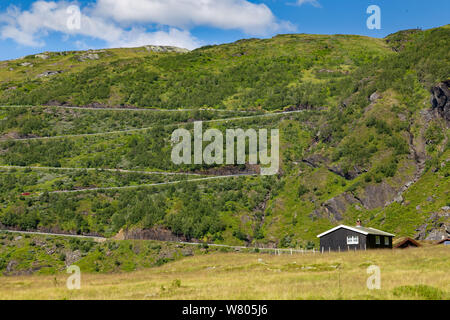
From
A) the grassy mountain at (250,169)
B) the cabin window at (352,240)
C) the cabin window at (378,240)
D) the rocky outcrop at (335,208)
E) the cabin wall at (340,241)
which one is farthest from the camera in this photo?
the grassy mountain at (250,169)

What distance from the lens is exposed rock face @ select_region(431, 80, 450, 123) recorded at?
331ft

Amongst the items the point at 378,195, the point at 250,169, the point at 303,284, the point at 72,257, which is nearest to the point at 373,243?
the point at 378,195

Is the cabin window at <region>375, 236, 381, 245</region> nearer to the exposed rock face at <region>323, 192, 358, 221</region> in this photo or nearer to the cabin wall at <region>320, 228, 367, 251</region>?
the cabin wall at <region>320, 228, 367, 251</region>

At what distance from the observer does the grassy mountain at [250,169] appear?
90438mm

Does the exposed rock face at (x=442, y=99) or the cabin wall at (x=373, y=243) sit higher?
the exposed rock face at (x=442, y=99)

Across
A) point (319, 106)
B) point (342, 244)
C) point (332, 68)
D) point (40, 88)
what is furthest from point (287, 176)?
point (40, 88)

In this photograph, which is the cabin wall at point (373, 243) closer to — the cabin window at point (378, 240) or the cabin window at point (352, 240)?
the cabin window at point (378, 240)

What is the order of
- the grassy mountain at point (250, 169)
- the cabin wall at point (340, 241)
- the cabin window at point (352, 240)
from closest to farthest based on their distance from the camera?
the cabin wall at point (340, 241) < the cabin window at point (352, 240) < the grassy mountain at point (250, 169)

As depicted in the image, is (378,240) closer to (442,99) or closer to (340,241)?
(340,241)

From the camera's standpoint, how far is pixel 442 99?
10200 centimetres

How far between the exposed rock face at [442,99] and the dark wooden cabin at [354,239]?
48.7 meters

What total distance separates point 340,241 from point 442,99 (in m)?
55.8

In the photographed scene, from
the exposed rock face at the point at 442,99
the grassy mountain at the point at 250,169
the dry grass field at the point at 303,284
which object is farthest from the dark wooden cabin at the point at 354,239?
the exposed rock face at the point at 442,99

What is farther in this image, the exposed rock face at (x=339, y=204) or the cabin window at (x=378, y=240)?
the exposed rock face at (x=339, y=204)
